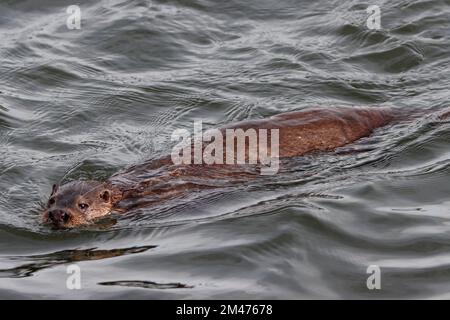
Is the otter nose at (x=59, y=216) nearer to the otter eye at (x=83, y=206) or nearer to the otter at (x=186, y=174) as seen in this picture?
the otter at (x=186, y=174)

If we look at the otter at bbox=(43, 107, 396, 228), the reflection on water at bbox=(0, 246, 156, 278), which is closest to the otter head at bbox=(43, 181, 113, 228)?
the otter at bbox=(43, 107, 396, 228)

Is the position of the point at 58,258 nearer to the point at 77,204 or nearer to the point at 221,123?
the point at 77,204

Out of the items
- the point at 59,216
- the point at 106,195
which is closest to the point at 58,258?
the point at 59,216

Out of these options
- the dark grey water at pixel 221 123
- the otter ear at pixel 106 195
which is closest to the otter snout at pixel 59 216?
the dark grey water at pixel 221 123

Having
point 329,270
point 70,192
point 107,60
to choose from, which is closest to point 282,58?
point 107,60

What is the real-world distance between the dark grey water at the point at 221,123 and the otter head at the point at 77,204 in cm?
13

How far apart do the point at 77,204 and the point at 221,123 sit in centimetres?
276

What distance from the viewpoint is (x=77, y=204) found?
7066 mm

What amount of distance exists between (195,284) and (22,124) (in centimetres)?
416

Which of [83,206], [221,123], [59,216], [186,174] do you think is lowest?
[59,216]

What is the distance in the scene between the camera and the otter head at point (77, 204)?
6.98 m

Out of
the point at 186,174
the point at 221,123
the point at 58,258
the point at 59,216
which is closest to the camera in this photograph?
the point at 58,258
